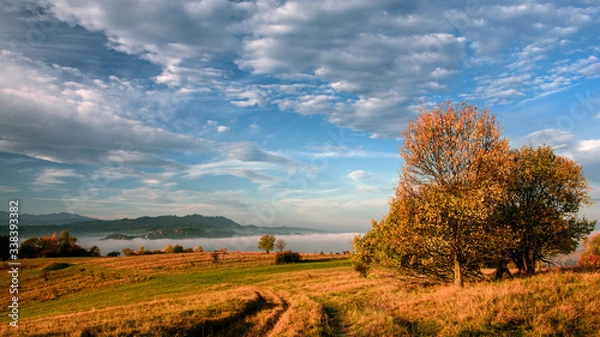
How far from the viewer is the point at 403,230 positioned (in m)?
22.0

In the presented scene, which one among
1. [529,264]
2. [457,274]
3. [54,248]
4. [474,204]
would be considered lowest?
[54,248]

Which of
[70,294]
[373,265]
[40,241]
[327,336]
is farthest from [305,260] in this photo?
[40,241]

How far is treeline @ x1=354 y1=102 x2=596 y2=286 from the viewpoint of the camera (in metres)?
20.6

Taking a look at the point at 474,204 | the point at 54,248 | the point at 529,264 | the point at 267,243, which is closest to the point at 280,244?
the point at 267,243

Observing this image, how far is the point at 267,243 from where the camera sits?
4040 inches

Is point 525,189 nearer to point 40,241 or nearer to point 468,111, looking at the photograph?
point 468,111

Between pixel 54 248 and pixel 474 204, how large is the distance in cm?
13710

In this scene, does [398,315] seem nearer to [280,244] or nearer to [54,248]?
[280,244]

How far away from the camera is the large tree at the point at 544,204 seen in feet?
73.5

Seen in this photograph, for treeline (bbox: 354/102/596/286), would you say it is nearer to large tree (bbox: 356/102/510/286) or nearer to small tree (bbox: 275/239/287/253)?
large tree (bbox: 356/102/510/286)

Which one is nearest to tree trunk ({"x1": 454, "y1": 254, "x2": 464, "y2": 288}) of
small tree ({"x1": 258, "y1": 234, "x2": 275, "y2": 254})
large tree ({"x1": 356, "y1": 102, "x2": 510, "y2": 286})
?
large tree ({"x1": 356, "y1": 102, "x2": 510, "y2": 286})

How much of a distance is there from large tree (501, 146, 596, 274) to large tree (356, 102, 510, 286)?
2291 millimetres

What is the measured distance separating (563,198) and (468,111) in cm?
967

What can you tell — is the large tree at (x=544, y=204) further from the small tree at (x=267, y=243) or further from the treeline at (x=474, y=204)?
the small tree at (x=267, y=243)
